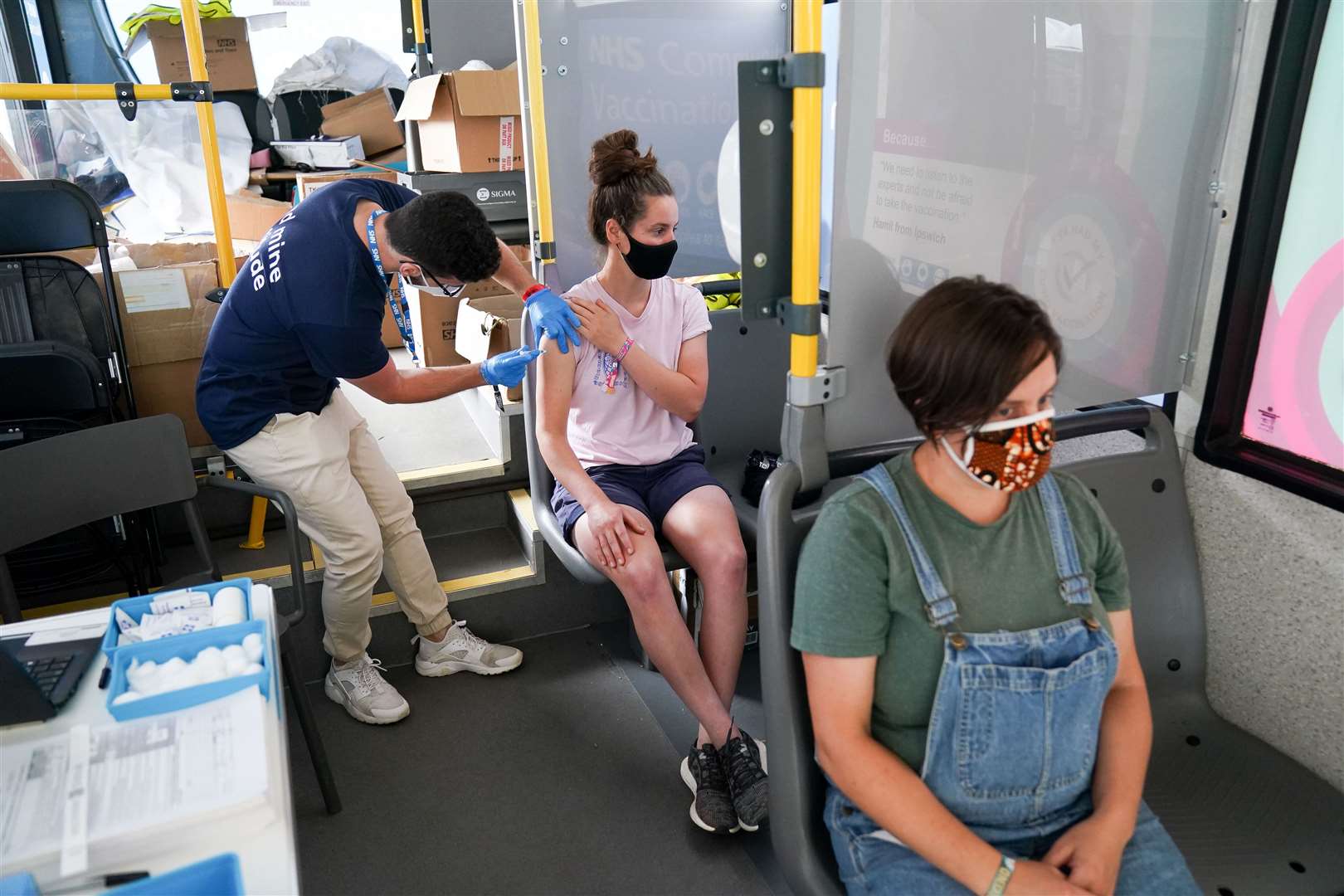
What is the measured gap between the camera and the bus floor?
6.35ft

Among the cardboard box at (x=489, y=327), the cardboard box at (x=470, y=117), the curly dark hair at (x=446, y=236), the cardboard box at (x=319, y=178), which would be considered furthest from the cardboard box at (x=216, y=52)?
the curly dark hair at (x=446, y=236)

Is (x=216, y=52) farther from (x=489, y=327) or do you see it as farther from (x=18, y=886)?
(x=18, y=886)

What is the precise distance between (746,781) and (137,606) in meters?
1.21

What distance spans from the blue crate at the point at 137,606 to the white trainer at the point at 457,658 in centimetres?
118

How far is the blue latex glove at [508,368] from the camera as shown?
2158mm

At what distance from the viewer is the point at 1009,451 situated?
120 cm

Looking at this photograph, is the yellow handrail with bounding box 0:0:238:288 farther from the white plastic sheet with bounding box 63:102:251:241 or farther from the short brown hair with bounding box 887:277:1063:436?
the short brown hair with bounding box 887:277:1063:436

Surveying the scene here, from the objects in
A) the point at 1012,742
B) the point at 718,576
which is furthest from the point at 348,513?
the point at 1012,742

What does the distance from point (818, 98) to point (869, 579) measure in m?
0.63

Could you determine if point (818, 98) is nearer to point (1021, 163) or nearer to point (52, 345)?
point (1021, 163)

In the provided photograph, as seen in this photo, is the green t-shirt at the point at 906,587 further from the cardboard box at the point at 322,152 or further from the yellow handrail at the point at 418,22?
the cardboard box at the point at 322,152

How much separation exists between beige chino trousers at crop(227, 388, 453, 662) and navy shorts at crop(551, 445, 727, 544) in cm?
54

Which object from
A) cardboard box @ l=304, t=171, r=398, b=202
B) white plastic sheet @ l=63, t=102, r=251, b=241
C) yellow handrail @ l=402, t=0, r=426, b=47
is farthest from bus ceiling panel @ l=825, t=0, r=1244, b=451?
white plastic sheet @ l=63, t=102, r=251, b=241

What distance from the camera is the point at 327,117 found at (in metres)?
4.77
